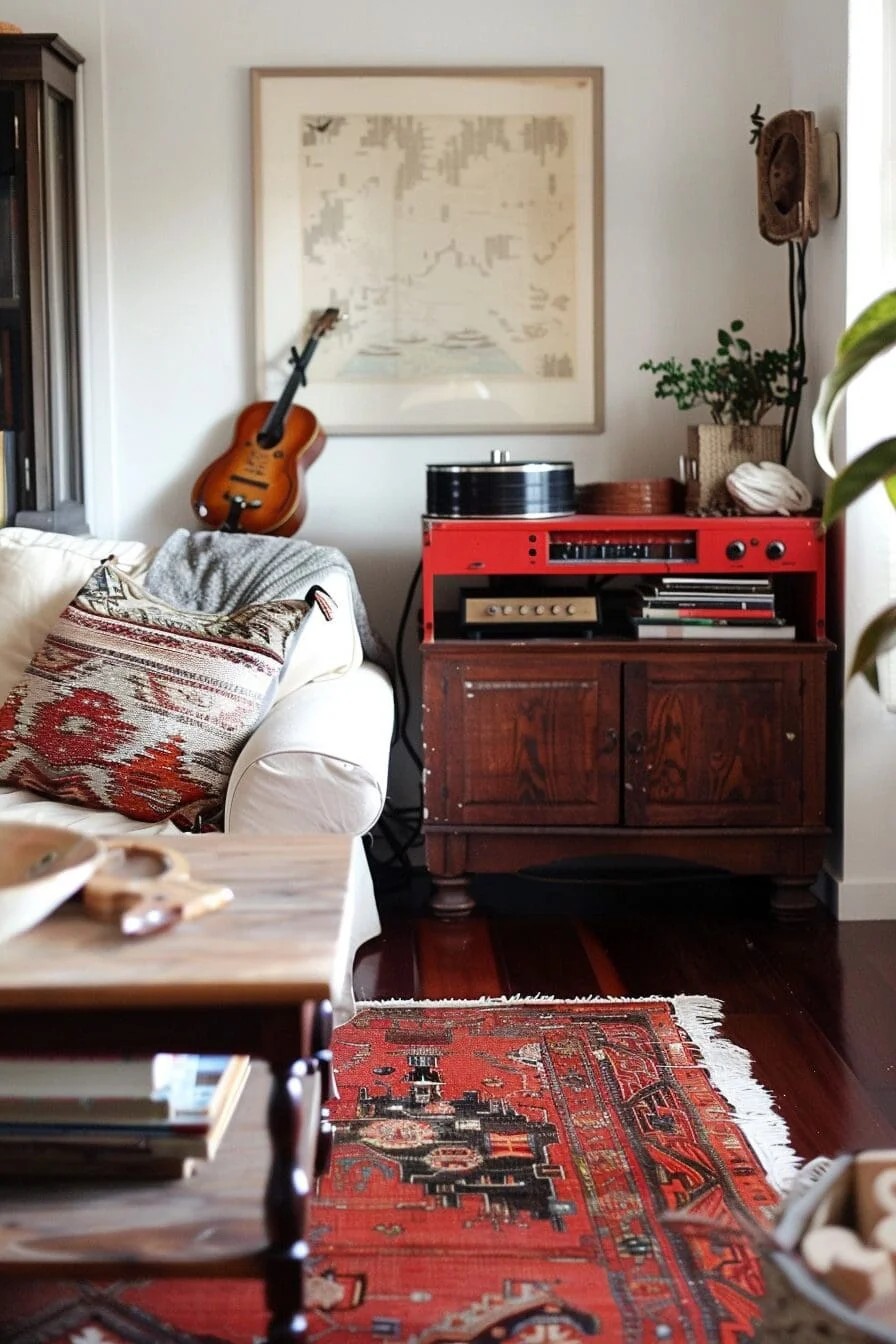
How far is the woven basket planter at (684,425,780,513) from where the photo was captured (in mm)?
3564

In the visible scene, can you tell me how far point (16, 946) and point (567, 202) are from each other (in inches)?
105

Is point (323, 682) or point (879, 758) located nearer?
point (323, 682)

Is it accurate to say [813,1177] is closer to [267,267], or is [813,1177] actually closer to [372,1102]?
[372,1102]

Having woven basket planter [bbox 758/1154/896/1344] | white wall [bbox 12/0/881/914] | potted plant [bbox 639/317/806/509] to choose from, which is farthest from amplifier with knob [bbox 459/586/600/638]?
woven basket planter [bbox 758/1154/896/1344]

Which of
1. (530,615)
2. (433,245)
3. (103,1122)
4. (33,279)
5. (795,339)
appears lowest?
(103,1122)

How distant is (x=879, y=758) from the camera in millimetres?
3439

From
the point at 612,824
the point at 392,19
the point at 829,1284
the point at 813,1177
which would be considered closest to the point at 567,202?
the point at 392,19

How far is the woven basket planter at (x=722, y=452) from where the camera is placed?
3564 mm

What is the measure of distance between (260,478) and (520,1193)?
77.5 inches

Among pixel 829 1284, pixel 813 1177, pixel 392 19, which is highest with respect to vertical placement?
pixel 392 19

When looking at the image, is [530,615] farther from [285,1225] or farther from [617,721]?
[285,1225]

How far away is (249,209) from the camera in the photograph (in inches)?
149

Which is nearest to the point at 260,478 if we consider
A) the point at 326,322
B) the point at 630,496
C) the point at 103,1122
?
the point at 326,322

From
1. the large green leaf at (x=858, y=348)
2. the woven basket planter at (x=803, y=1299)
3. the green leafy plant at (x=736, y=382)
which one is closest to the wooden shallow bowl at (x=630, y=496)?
the green leafy plant at (x=736, y=382)
